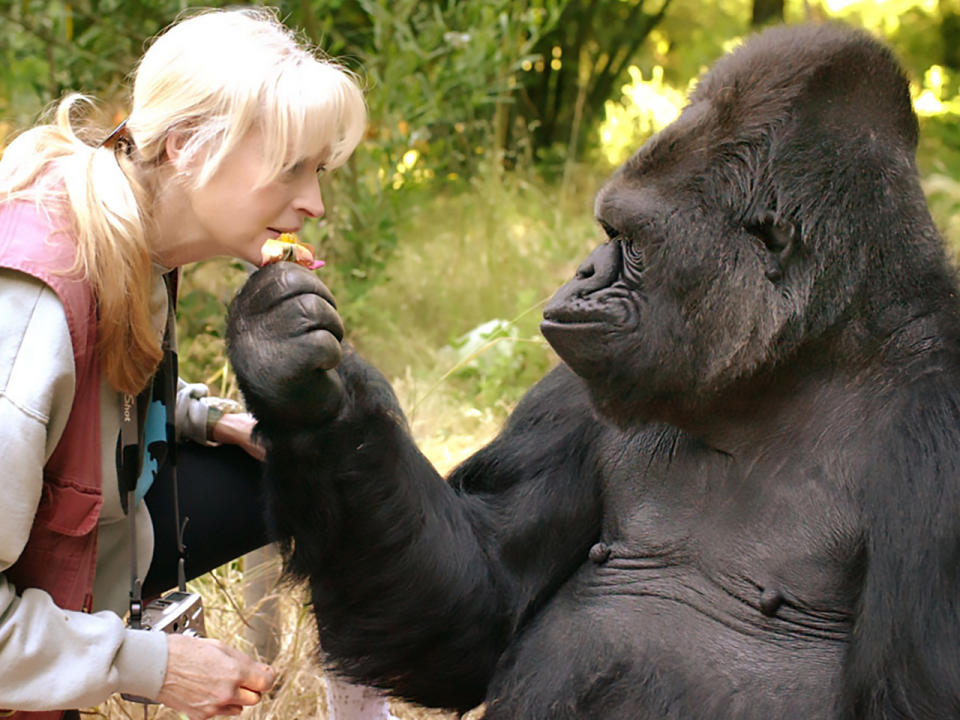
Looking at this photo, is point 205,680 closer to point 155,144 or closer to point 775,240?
point 155,144

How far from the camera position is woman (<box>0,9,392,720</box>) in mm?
1804

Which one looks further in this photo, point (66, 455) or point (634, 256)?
point (634, 256)

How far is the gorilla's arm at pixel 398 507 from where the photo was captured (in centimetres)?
203

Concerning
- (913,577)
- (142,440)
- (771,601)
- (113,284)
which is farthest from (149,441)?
(913,577)

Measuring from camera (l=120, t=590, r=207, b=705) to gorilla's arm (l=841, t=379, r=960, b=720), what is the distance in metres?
1.13

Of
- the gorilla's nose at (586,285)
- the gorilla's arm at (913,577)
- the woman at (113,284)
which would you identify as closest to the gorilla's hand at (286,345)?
the woman at (113,284)

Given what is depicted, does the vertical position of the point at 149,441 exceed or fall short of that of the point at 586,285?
it falls short

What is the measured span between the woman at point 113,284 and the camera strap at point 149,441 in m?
0.04

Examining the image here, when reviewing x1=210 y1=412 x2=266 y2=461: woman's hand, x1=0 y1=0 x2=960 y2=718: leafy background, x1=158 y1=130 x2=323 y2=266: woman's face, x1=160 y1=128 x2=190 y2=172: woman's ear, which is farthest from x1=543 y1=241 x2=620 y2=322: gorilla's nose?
x1=0 y1=0 x2=960 y2=718: leafy background

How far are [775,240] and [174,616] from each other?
4.07 feet

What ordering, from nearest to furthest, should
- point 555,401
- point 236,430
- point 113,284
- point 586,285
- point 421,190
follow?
point 113,284 → point 586,285 → point 555,401 → point 236,430 → point 421,190

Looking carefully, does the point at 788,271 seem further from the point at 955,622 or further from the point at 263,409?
the point at 263,409

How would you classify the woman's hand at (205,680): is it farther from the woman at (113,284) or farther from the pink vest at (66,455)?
the pink vest at (66,455)

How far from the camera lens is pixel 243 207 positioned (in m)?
2.06
